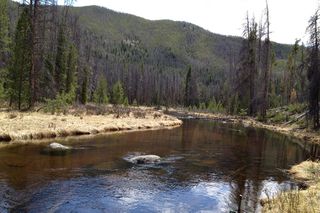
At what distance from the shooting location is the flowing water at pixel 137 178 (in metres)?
13.8

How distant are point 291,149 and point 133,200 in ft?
63.7

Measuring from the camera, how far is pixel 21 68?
3797cm

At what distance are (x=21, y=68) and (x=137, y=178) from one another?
2453 centimetres

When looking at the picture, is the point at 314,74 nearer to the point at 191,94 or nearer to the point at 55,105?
the point at 55,105

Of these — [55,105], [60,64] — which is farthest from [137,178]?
[60,64]

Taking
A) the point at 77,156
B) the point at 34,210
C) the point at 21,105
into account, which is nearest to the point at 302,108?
the point at 21,105

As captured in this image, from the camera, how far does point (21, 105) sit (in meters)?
40.7

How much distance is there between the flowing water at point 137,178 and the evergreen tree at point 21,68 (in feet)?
43.0

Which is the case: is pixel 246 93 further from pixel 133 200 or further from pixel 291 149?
pixel 133 200


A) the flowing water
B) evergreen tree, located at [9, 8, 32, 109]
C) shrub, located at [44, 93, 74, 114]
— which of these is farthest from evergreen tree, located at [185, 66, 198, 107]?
the flowing water

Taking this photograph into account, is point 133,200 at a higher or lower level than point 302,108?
lower

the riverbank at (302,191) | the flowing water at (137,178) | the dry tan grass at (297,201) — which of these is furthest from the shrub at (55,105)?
the dry tan grass at (297,201)

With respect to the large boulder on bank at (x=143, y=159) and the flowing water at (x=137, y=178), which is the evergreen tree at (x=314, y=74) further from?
the large boulder on bank at (x=143, y=159)

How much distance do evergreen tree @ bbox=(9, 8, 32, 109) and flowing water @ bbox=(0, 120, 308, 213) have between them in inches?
517
